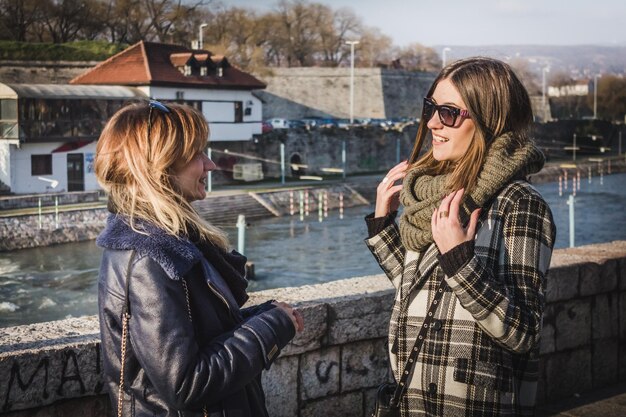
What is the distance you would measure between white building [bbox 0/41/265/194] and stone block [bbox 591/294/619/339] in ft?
81.0

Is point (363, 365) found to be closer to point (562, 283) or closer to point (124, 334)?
point (562, 283)

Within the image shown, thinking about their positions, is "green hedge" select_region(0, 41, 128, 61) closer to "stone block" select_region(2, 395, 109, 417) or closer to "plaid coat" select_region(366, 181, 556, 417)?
"stone block" select_region(2, 395, 109, 417)

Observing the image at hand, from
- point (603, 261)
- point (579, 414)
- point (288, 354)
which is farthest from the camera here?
point (603, 261)

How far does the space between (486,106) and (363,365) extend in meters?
1.65

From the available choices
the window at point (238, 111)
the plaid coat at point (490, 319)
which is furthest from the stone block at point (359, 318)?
the window at point (238, 111)

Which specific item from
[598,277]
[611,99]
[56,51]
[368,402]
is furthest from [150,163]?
[611,99]

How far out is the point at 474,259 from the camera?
213 centimetres

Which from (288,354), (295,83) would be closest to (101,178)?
(288,354)

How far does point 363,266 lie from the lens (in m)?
26.2

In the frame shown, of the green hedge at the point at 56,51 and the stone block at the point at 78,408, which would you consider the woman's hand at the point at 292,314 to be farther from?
the green hedge at the point at 56,51

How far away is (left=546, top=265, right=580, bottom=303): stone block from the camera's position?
13.7 feet

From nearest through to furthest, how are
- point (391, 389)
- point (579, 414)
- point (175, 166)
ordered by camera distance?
point (175, 166) → point (391, 389) → point (579, 414)

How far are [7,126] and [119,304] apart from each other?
3002 centimetres

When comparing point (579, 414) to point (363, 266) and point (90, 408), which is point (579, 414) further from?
point (363, 266)
